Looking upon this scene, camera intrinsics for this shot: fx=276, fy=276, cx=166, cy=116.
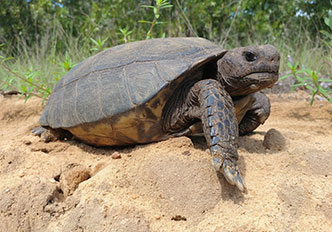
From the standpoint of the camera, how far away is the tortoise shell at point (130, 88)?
84.9 inches

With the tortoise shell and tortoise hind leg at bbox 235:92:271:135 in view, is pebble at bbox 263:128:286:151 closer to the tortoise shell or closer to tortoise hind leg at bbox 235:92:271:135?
tortoise hind leg at bbox 235:92:271:135

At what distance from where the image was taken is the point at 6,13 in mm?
10742

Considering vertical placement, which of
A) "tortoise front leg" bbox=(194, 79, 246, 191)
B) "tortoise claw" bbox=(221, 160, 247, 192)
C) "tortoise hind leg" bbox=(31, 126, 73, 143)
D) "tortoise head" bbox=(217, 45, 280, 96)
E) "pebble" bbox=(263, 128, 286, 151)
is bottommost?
"tortoise hind leg" bbox=(31, 126, 73, 143)

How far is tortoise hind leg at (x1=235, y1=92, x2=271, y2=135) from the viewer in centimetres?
255

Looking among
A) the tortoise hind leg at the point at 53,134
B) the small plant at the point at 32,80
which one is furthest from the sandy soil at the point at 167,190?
the small plant at the point at 32,80

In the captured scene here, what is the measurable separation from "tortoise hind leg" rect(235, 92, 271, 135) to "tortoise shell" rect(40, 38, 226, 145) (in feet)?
1.96

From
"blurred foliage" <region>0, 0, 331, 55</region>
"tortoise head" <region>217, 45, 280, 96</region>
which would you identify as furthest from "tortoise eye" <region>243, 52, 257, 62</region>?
"blurred foliage" <region>0, 0, 331, 55</region>

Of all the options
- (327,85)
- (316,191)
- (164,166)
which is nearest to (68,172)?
(164,166)

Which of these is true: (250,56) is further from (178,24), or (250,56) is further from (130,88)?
(178,24)

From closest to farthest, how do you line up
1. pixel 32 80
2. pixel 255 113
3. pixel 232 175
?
pixel 232 175, pixel 255 113, pixel 32 80

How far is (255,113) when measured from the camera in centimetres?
256

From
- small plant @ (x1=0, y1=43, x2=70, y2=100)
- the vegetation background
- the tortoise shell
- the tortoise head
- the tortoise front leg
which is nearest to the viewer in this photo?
the tortoise front leg

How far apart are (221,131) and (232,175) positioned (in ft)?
0.95

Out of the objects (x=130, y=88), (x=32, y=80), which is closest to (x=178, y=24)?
(x=32, y=80)
